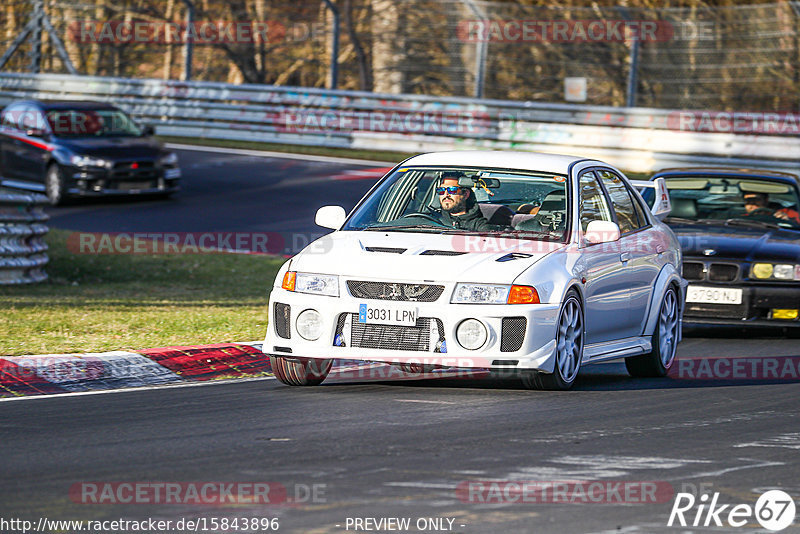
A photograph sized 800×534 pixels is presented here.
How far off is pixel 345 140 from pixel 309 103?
3.60 ft

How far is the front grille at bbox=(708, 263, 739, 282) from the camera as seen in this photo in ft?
39.3

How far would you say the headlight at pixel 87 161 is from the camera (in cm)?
2133

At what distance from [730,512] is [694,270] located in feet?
22.0

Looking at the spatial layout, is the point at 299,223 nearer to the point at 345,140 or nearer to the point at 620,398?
the point at 345,140

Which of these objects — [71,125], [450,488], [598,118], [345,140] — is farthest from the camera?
[345,140]

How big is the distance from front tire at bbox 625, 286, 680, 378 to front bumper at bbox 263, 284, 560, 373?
180 centimetres

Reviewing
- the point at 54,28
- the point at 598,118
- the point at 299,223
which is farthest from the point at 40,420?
the point at 54,28

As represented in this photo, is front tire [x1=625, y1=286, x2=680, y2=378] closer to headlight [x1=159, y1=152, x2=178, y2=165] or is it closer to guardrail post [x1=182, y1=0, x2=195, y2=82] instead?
headlight [x1=159, y1=152, x2=178, y2=165]

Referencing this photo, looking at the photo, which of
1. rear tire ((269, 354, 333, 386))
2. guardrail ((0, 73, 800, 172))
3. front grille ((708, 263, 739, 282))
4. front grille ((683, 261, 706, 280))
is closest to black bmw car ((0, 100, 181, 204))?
guardrail ((0, 73, 800, 172))

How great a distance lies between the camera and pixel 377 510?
214 inches

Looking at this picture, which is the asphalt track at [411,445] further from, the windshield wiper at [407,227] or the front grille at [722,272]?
the front grille at [722,272]

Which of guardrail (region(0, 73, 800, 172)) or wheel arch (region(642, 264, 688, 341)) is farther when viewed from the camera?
guardrail (region(0, 73, 800, 172))

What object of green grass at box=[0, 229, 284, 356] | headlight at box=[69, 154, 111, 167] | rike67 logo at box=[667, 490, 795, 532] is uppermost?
headlight at box=[69, 154, 111, 167]

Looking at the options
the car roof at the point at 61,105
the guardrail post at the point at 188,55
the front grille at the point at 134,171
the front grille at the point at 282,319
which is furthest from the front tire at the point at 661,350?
the guardrail post at the point at 188,55
